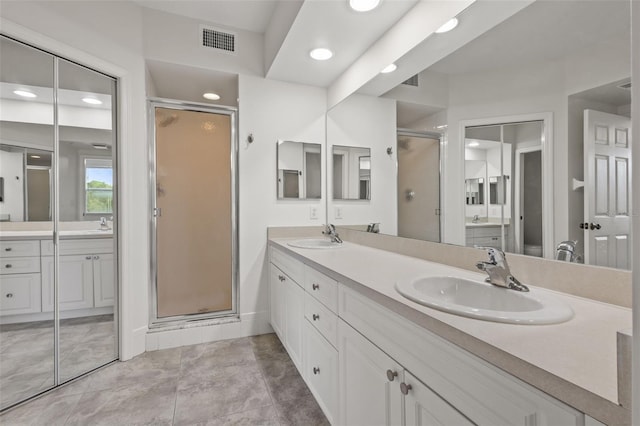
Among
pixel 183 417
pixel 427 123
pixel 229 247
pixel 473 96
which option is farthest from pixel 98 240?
pixel 473 96

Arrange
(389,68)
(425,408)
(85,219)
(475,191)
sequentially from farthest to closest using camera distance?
(85,219) → (389,68) → (475,191) → (425,408)

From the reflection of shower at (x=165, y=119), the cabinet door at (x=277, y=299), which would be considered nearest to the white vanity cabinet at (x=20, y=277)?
the reflection of shower at (x=165, y=119)

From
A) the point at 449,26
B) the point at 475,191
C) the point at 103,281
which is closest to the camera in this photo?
the point at 475,191

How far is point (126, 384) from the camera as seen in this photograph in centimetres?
189

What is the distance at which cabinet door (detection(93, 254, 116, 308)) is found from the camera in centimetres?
211

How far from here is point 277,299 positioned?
2363mm

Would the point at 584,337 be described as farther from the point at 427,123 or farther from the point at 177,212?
the point at 177,212

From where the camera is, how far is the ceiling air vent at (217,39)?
2.51 meters

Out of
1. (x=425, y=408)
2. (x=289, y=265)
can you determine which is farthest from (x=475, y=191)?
(x=289, y=265)

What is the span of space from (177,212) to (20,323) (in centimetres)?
120

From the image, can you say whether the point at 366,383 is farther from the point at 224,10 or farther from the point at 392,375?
the point at 224,10

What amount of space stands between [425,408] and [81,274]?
2318 mm

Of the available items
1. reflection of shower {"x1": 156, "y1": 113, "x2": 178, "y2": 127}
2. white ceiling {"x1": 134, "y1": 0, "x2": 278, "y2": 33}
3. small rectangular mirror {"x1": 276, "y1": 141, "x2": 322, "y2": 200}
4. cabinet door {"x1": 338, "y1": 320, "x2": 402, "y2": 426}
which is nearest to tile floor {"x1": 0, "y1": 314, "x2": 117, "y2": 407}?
reflection of shower {"x1": 156, "y1": 113, "x2": 178, "y2": 127}

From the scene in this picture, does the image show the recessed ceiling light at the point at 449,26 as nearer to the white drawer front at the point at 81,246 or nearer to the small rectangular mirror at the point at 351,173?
the small rectangular mirror at the point at 351,173
